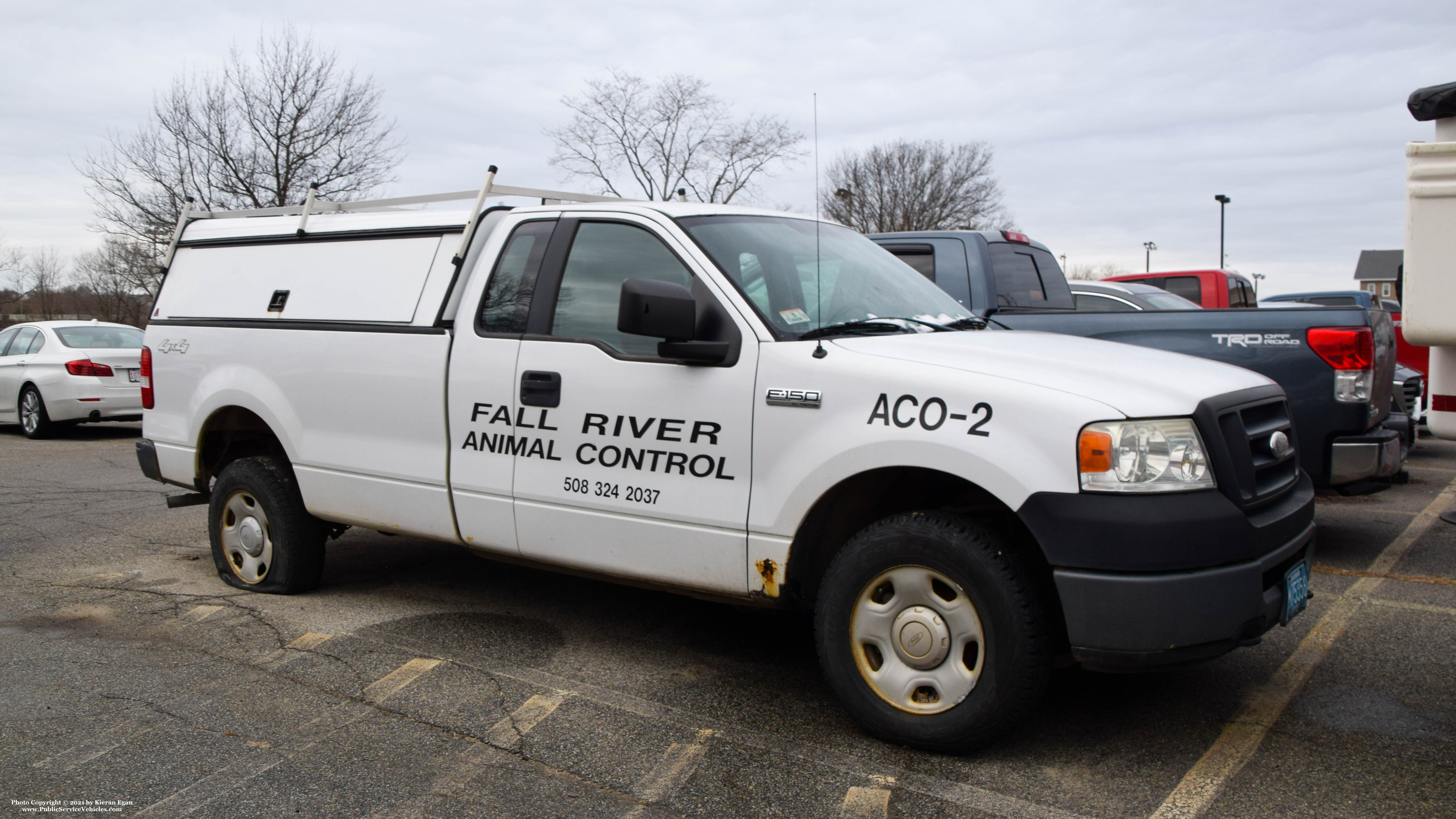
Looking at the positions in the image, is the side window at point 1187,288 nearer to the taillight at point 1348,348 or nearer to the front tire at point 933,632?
the taillight at point 1348,348

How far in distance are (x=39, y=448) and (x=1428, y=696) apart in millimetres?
13895

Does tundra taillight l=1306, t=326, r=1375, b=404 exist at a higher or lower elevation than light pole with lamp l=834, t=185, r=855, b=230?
lower

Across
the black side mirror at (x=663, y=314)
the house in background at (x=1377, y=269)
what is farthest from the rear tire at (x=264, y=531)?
the house in background at (x=1377, y=269)

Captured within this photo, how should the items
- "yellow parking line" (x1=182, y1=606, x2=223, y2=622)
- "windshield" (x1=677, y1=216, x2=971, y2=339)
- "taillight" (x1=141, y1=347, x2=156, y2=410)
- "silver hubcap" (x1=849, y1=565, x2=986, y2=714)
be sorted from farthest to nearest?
"taillight" (x1=141, y1=347, x2=156, y2=410)
"yellow parking line" (x1=182, y1=606, x2=223, y2=622)
"windshield" (x1=677, y1=216, x2=971, y2=339)
"silver hubcap" (x1=849, y1=565, x2=986, y2=714)

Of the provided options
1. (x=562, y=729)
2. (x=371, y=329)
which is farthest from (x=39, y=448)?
(x=562, y=729)

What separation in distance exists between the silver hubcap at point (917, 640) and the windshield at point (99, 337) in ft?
43.0

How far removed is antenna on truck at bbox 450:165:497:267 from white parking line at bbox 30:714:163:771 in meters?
2.14

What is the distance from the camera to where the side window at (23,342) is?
14070mm

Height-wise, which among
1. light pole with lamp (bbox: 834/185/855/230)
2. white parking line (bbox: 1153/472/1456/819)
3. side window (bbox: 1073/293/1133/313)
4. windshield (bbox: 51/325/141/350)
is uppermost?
light pole with lamp (bbox: 834/185/855/230)

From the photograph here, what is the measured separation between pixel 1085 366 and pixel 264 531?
4106 millimetres

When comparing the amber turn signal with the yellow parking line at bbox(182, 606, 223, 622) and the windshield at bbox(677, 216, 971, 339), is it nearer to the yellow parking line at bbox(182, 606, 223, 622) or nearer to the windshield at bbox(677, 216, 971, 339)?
the windshield at bbox(677, 216, 971, 339)

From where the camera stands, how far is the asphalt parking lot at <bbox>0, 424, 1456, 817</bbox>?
10.2ft

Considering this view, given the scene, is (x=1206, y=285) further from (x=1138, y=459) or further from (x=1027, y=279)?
(x=1138, y=459)

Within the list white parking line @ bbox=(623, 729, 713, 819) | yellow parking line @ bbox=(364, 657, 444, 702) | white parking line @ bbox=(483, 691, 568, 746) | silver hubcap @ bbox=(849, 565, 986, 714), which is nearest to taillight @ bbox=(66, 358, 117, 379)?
yellow parking line @ bbox=(364, 657, 444, 702)
